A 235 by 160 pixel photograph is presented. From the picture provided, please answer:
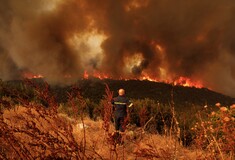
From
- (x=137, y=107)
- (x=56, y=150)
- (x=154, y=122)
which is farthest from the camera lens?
(x=137, y=107)

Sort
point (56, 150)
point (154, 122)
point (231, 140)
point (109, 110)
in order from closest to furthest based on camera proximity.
Result: point (56, 150), point (109, 110), point (231, 140), point (154, 122)

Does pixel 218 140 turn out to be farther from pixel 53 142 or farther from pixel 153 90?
pixel 153 90

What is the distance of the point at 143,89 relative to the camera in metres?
56.2

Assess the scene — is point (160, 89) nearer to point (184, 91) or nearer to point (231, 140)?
point (184, 91)

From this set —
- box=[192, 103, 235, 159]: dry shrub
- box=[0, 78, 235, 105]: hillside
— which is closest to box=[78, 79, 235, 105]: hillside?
box=[0, 78, 235, 105]: hillside

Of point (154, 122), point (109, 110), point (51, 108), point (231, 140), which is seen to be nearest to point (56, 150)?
point (51, 108)

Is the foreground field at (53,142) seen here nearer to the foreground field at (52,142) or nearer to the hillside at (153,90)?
the foreground field at (52,142)

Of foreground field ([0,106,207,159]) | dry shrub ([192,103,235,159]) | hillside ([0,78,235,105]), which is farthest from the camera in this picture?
hillside ([0,78,235,105])

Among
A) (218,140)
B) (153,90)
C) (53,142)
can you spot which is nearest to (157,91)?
(153,90)

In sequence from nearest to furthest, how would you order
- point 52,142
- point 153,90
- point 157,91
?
point 52,142 → point 157,91 → point 153,90

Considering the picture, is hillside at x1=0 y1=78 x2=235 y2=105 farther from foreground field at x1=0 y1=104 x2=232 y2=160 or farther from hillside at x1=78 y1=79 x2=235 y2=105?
foreground field at x1=0 y1=104 x2=232 y2=160

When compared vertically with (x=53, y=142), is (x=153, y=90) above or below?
above

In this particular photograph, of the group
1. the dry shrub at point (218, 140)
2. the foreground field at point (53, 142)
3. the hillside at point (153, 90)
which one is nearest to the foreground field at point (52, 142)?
the foreground field at point (53, 142)

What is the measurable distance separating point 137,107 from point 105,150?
32.4 ft
